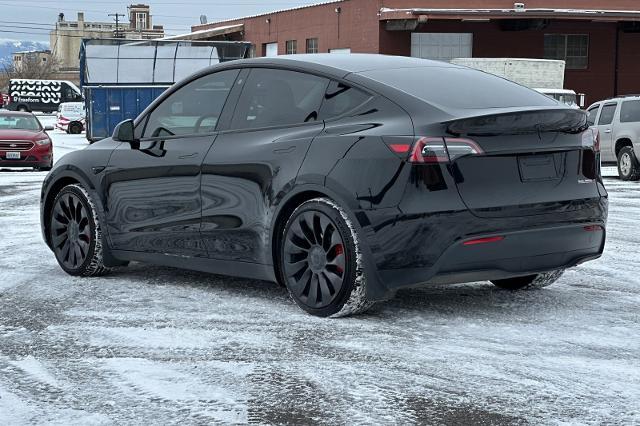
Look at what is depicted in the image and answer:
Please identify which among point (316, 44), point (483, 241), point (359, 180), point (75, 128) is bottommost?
point (75, 128)

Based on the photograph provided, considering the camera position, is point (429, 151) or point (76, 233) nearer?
point (429, 151)

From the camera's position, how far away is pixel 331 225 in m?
6.36

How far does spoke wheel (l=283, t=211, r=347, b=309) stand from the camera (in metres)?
6.35

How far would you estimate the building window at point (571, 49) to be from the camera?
43.4 metres

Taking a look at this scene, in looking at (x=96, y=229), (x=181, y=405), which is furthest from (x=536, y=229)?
(x=96, y=229)

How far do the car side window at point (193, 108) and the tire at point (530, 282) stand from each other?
7.47 feet

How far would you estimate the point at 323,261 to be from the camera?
643 centimetres

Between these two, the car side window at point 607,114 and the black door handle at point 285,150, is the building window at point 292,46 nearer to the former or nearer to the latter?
the car side window at point 607,114

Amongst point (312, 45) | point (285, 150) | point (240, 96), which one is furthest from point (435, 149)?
point (312, 45)

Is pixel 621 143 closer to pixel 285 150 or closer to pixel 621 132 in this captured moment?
pixel 621 132

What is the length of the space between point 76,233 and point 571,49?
37.8m

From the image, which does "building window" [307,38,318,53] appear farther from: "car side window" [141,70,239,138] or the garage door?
"car side window" [141,70,239,138]

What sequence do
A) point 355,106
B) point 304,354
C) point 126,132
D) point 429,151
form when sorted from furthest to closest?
point 126,132 → point 355,106 → point 429,151 → point 304,354

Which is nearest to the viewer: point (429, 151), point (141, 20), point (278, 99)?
point (429, 151)
